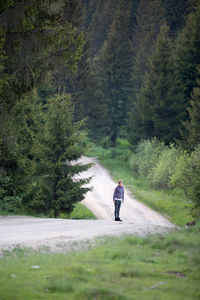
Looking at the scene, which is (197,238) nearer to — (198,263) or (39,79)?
(198,263)

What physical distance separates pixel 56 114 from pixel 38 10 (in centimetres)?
723

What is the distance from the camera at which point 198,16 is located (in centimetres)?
3766

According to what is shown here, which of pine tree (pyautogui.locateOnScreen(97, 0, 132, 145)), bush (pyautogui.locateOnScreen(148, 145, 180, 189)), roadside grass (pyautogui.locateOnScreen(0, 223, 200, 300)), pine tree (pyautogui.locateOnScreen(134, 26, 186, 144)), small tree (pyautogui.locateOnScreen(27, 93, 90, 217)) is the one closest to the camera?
roadside grass (pyautogui.locateOnScreen(0, 223, 200, 300))

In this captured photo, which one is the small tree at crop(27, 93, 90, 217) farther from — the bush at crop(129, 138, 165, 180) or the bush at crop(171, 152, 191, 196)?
the bush at crop(129, 138, 165, 180)

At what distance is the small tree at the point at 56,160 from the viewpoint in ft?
65.4

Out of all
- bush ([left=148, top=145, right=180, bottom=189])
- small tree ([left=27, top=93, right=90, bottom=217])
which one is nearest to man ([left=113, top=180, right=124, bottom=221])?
small tree ([left=27, top=93, right=90, bottom=217])

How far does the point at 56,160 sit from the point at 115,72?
36.9 meters

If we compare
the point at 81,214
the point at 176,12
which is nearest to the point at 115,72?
the point at 176,12

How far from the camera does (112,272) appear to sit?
707 centimetres

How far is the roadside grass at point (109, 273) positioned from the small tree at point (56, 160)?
403 inches

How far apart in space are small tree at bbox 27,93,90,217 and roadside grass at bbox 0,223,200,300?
10.2 metres

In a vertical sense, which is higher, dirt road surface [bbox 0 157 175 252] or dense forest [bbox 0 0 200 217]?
dense forest [bbox 0 0 200 217]

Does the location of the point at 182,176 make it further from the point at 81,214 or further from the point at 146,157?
the point at 146,157

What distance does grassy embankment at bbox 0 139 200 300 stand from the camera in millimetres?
5824
